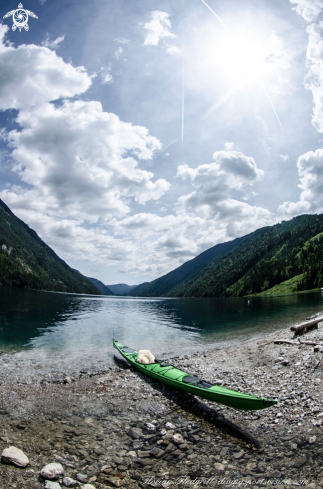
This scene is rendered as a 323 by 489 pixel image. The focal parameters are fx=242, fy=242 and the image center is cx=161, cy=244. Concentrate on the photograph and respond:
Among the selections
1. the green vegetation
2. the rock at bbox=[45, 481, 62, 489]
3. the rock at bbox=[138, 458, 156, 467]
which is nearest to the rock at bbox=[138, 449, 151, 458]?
the rock at bbox=[138, 458, 156, 467]

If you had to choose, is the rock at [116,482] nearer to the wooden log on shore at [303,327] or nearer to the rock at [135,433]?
the rock at [135,433]

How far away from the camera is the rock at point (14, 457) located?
7.73m

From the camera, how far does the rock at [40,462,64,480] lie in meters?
7.33

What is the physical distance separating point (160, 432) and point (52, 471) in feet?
14.6

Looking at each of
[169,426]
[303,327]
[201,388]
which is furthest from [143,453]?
[303,327]

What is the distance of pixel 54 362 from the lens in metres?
21.2

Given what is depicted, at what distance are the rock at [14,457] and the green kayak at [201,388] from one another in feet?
25.3

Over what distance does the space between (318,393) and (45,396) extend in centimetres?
1438

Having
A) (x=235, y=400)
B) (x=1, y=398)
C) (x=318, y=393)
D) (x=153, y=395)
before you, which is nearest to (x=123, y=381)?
(x=153, y=395)

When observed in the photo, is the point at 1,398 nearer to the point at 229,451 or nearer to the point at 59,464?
A: the point at 59,464

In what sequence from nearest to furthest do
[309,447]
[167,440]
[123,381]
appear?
[309,447]
[167,440]
[123,381]

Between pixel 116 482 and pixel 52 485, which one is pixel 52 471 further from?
pixel 116 482

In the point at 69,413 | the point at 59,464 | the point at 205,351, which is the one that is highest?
the point at 59,464

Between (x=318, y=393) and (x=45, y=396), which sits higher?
(x=318, y=393)
